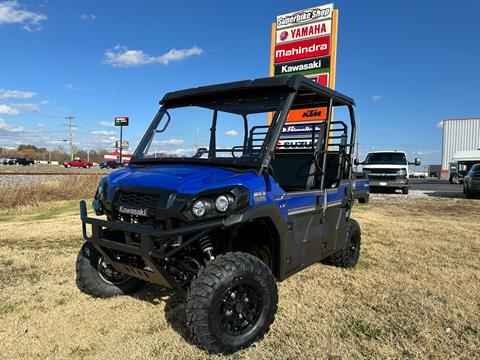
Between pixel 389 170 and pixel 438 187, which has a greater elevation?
pixel 389 170

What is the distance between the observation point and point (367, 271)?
5.01 meters

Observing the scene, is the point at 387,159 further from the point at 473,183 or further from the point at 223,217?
the point at 223,217

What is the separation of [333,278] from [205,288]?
2.37m

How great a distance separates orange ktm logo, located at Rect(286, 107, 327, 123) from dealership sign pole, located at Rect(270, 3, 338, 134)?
7019 mm

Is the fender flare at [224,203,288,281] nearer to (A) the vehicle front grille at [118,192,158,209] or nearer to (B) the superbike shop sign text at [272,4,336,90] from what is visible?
(A) the vehicle front grille at [118,192,158,209]

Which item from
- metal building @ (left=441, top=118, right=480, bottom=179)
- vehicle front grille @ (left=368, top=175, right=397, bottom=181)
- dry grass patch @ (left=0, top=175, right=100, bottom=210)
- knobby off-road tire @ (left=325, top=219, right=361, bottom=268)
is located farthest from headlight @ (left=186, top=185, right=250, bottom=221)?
metal building @ (left=441, top=118, right=480, bottom=179)


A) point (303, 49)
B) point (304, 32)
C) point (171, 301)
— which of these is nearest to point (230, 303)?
point (171, 301)

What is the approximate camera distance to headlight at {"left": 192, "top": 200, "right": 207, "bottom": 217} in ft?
9.01

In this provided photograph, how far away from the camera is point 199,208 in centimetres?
276

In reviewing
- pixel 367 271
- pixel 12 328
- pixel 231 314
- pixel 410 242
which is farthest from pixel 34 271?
pixel 410 242

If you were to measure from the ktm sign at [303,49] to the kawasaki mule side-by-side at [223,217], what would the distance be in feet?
27.2

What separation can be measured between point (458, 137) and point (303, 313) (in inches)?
1722

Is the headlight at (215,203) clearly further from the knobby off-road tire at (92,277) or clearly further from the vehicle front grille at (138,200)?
the knobby off-road tire at (92,277)

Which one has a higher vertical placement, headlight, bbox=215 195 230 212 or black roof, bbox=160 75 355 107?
black roof, bbox=160 75 355 107
